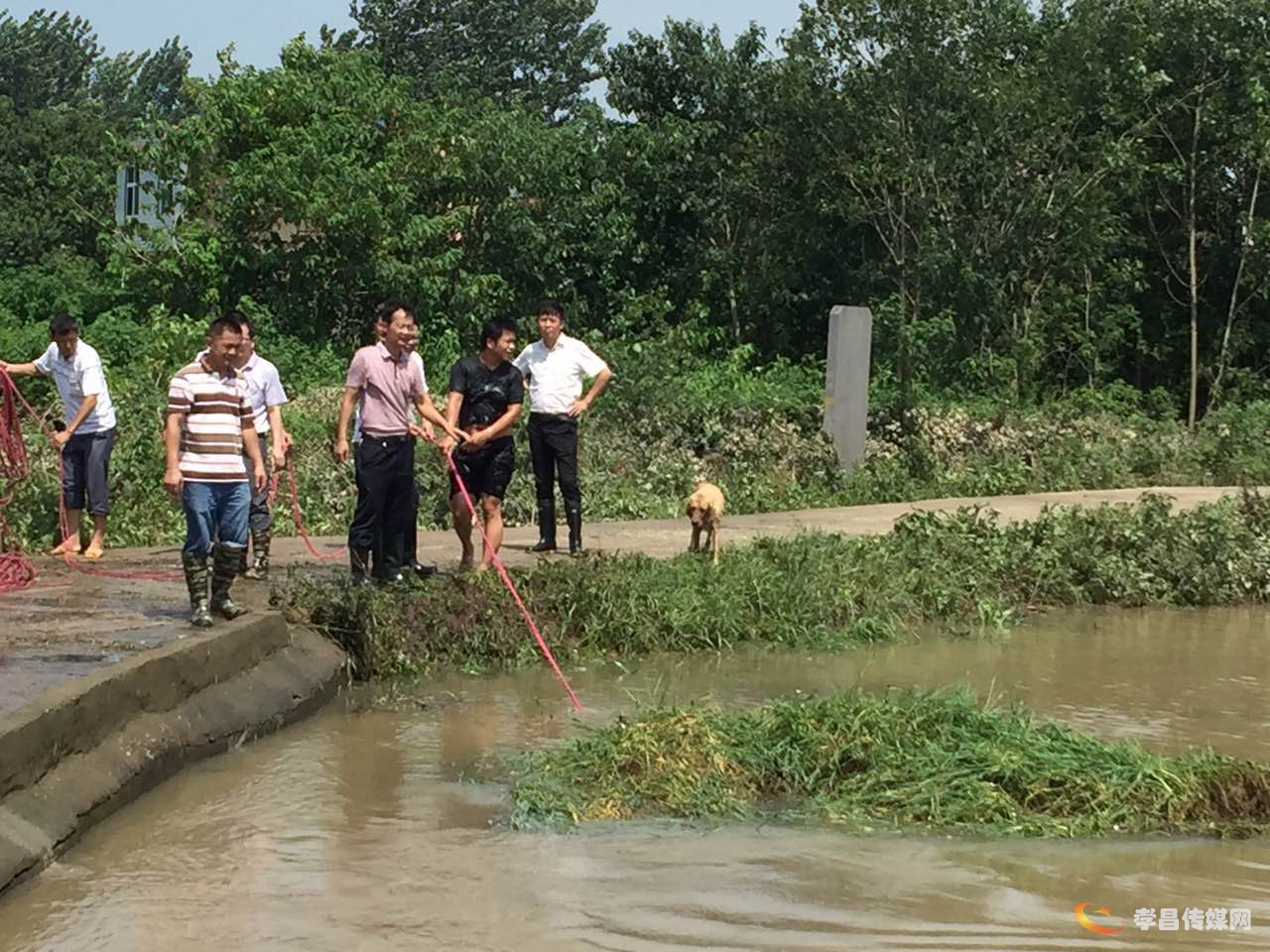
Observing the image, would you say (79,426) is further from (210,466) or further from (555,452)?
(555,452)

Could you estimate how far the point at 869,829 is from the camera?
5.74m

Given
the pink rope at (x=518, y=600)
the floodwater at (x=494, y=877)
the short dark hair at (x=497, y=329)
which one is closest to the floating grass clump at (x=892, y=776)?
the floodwater at (x=494, y=877)

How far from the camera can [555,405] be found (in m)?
10.3

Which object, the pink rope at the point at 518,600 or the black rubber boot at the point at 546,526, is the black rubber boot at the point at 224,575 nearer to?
the pink rope at the point at 518,600

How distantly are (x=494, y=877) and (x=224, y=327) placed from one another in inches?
139

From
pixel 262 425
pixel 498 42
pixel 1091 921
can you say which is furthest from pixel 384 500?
pixel 498 42

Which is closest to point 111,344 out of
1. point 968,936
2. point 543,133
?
point 543,133

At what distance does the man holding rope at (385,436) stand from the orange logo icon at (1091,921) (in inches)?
186

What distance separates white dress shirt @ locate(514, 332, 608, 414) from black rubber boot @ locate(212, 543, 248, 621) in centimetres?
300

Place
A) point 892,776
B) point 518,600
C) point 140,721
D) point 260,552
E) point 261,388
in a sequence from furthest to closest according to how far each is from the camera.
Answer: point 261,388
point 260,552
point 518,600
point 140,721
point 892,776

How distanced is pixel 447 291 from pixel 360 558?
12.6 metres

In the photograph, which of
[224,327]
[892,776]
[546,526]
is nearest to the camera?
[892,776]

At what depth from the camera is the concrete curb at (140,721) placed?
17.5 ft

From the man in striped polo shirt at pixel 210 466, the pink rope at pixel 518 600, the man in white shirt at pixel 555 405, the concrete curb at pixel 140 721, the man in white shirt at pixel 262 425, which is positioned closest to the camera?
the concrete curb at pixel 140 721
